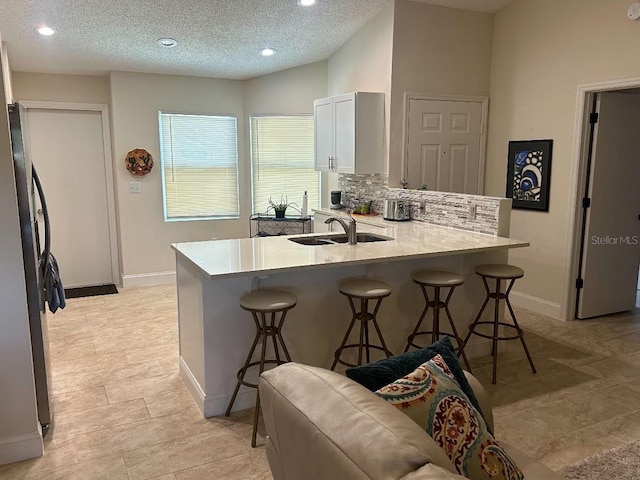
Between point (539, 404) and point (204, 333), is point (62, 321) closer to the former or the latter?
point (204, 333)

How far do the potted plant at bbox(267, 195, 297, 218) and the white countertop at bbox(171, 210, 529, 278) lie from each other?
2.36 m

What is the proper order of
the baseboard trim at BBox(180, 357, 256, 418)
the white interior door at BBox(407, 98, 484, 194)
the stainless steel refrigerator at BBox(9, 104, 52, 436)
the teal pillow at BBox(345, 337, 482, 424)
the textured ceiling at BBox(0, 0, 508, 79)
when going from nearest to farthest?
1. the teal pillow at BBox(345, 337, 482, 424)
2. the stainless steel refrigerator at BBox(9, 104, 52, 436)
3. the baseboard trim at BBox(180, 357, 256, 418)
4. the textured ceiling at BBox(0, 0, 508, 79)
5. the white interior door at BBox(407, 98, 484, 194)

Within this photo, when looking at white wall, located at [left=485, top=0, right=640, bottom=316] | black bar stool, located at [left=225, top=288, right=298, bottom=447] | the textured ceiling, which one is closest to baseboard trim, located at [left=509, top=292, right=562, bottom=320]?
white wall, located at [left=485, top=0, right=640, bottom=316]

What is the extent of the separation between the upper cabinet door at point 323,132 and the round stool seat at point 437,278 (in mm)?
2466

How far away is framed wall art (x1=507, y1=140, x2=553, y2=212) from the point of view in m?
4.83

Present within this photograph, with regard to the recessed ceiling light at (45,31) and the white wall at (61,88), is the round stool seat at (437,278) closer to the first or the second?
the recessed ceiling light at (45,31)

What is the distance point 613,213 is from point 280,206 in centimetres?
358

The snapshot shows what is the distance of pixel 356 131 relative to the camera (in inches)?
198

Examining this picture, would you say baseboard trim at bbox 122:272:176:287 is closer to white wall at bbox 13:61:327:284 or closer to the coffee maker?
white wall at bbox 13:61:327:284

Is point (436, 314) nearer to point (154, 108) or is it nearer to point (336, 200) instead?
point (336, 200)

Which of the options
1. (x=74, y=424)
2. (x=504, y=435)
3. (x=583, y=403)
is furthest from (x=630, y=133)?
(x=74, y=424)

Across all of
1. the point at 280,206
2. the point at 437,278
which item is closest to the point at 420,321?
the point at 437,278

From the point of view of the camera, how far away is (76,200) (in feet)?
19.2

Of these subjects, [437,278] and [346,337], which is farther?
[437,278]
